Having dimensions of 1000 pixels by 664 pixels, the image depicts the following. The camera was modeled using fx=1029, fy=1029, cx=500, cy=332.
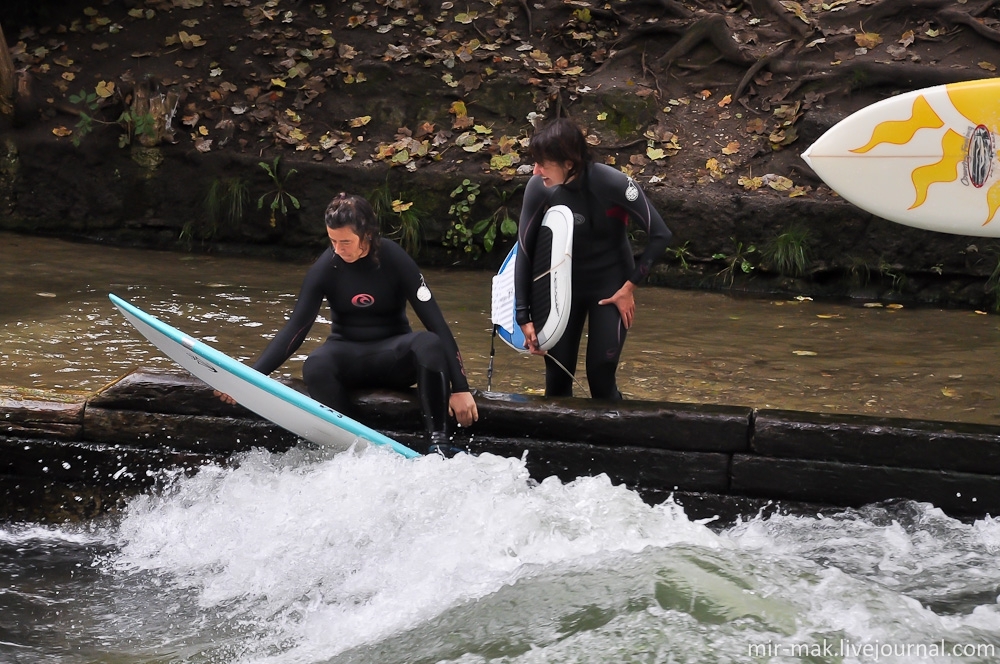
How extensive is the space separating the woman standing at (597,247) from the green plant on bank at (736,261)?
166 inches

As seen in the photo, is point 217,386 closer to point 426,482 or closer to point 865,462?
point 426,482

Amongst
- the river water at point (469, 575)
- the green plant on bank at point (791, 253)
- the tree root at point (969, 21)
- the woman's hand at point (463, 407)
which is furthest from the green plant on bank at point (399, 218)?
the tree root at point (969, 21)

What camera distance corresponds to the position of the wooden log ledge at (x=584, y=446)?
416 cm

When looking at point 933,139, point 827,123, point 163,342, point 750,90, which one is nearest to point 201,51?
point 750,90

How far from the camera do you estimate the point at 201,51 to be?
36.7 feet

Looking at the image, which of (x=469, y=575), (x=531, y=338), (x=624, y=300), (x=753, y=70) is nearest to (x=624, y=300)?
(x=624, y=300)

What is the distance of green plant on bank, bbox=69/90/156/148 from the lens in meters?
10.1

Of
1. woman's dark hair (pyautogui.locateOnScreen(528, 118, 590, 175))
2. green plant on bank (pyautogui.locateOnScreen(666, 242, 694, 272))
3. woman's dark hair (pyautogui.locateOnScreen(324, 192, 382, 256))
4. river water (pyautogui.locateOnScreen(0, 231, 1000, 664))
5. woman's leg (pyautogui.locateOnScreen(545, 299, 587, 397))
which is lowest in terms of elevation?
river water (pyautogui.locateOnScreen(0, 231, 1000, 664))

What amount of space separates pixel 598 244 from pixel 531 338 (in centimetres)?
54

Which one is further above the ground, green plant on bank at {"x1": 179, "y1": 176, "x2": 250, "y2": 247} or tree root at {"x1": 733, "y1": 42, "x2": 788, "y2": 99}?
tree root at {"x1": 733, "y1": 42, "x2": 788, "y2": 99}

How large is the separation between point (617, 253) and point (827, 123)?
5.41 meters

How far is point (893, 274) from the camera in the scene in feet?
28.3

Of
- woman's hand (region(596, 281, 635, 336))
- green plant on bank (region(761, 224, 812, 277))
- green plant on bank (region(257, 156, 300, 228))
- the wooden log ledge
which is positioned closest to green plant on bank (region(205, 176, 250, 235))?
green plant on bank (region(257, 156, 300, 228))

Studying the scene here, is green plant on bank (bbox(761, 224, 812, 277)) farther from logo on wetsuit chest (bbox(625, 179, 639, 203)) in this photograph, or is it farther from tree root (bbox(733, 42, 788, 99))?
logo on wetsuit chest (bbox(625, 179, 639, 203))
